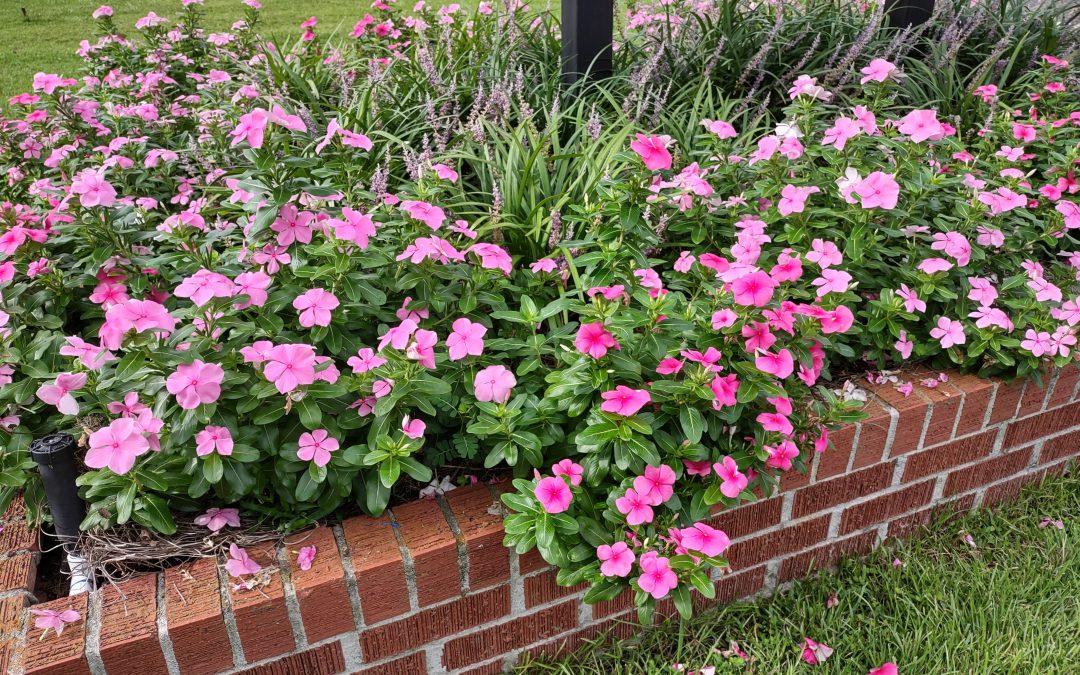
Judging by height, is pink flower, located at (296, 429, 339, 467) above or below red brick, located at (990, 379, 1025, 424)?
above

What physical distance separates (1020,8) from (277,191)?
3.66 meters

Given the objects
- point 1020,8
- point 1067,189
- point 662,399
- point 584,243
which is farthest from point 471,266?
point 1020,8

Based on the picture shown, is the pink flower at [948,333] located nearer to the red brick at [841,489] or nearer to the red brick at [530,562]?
the red brick at [841,489]

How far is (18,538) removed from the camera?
156 centimetres

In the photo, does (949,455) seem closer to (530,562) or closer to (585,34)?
(530,562)

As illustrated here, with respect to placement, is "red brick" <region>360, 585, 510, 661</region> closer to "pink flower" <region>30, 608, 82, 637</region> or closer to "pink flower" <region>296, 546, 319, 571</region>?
"pink flower" <region>296, 546, 319, 571</region>

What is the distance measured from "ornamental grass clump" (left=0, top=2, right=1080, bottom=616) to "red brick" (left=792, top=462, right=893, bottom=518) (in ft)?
0.49

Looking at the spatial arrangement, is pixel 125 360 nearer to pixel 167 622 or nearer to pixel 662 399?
pixel 167 622

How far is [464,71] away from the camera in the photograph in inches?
114

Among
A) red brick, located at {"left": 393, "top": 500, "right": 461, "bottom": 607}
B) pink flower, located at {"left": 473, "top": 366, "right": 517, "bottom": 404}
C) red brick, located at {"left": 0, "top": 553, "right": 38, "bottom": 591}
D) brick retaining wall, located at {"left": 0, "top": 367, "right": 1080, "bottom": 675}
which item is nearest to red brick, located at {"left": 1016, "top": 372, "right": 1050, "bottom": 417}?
brick retaining wall, located at {"left": 0, "top": 367, "right": 1080, "bottom": 675}

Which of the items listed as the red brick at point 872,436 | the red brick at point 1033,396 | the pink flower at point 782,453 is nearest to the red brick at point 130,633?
the pink flower at point 782,453

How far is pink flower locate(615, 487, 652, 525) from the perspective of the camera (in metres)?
1.36

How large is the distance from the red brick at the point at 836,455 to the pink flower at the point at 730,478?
1.22ft

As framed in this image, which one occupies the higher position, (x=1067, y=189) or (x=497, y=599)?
(x=1067, y=189)
